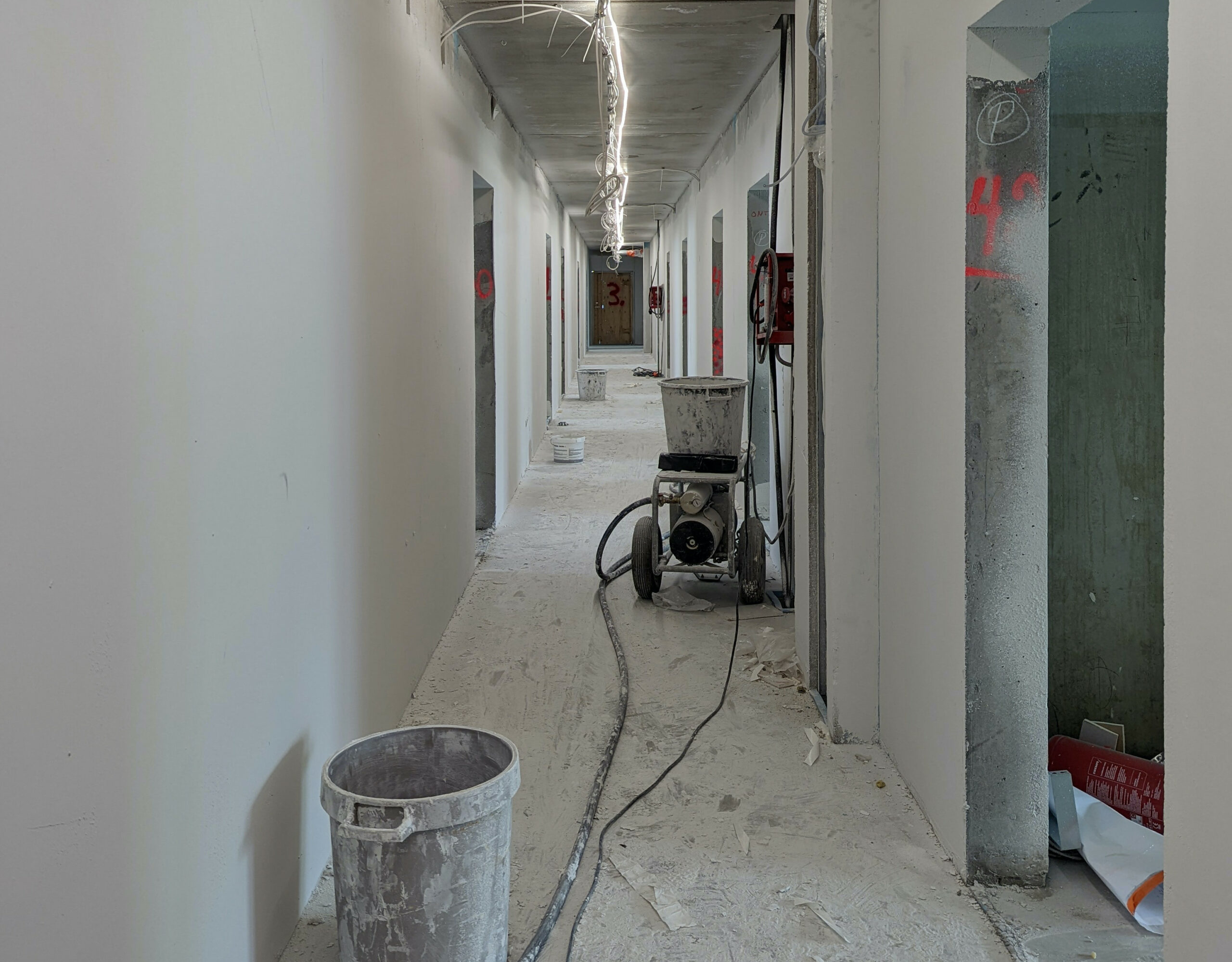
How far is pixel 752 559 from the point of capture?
4.70 meters

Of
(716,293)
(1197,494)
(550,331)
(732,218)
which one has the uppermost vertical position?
(732,218)

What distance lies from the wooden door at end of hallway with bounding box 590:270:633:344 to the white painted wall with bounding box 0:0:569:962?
24.1m

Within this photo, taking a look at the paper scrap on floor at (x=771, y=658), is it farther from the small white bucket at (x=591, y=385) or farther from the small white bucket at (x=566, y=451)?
the small white bucket at (x=591, y=385)

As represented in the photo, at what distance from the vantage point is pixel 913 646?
283cm

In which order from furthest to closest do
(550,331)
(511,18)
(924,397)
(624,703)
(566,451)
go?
1. (550,331)
2. (566,451)
3. (511,18)
4. (624,703)
5. (924,397)

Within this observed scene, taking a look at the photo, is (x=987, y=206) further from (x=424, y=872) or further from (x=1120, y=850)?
(x=424, y=872)

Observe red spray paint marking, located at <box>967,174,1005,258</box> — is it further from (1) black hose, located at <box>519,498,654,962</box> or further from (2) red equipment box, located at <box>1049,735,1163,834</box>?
(1) black hose, located at <box>519,498,654,962</box>

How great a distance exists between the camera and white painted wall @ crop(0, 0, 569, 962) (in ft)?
4.07

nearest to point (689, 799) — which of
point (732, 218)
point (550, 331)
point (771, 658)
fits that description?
point (771, 658)

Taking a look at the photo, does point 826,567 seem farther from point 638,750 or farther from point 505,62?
point 505,62

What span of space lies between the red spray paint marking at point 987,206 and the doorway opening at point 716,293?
255 inches

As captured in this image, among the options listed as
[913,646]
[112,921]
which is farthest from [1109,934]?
[112,921]

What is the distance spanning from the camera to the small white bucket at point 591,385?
13.7 metres

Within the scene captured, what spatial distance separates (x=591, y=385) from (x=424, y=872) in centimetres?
1200
